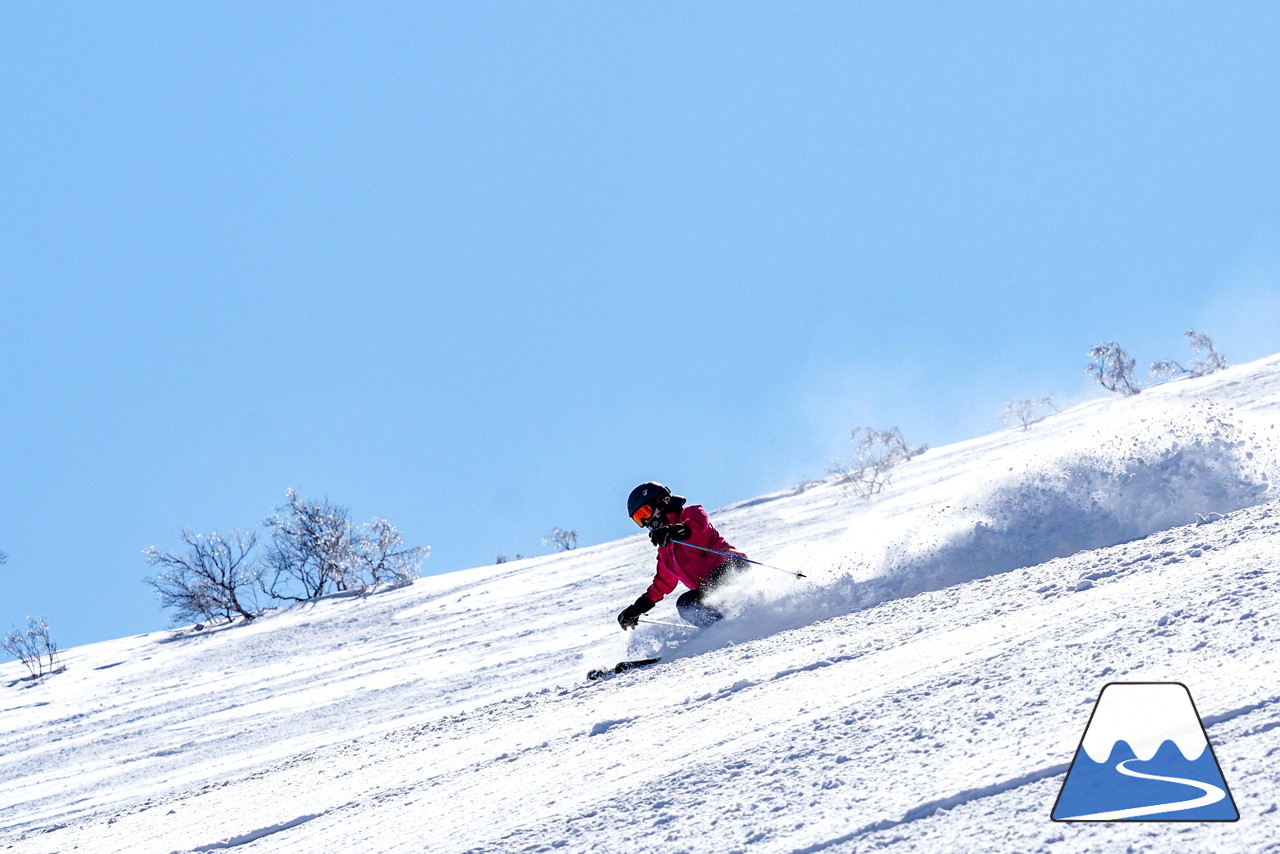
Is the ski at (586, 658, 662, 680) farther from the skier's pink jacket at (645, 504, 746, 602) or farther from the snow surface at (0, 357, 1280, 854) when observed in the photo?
the skier's pink jacket at (645, 504, 746, 602)

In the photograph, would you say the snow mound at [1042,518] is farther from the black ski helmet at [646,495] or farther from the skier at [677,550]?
the black ski helmet at [646,495]

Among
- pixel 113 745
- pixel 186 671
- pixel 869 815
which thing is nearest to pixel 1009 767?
pixel 869 815

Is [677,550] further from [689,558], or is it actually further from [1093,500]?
[1093,500]

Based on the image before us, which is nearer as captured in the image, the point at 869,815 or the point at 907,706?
the point at 869,815

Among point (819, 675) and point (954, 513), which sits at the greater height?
point (954, 513)

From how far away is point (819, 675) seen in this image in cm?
378

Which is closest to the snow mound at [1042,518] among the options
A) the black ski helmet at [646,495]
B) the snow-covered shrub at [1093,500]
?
the snow-covered shrub at [1093,500]

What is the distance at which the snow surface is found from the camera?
227 cm

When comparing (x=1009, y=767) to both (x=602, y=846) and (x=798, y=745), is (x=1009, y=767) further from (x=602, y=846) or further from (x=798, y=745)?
(x=602, y=846)

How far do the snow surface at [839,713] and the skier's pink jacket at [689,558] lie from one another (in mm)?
453

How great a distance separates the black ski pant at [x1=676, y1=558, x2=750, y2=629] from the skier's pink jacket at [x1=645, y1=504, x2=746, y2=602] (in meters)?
0.05

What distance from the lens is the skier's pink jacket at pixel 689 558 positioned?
6684mm

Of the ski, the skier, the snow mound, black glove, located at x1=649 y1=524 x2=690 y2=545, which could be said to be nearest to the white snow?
the snow mound

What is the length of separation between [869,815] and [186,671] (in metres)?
15.4
